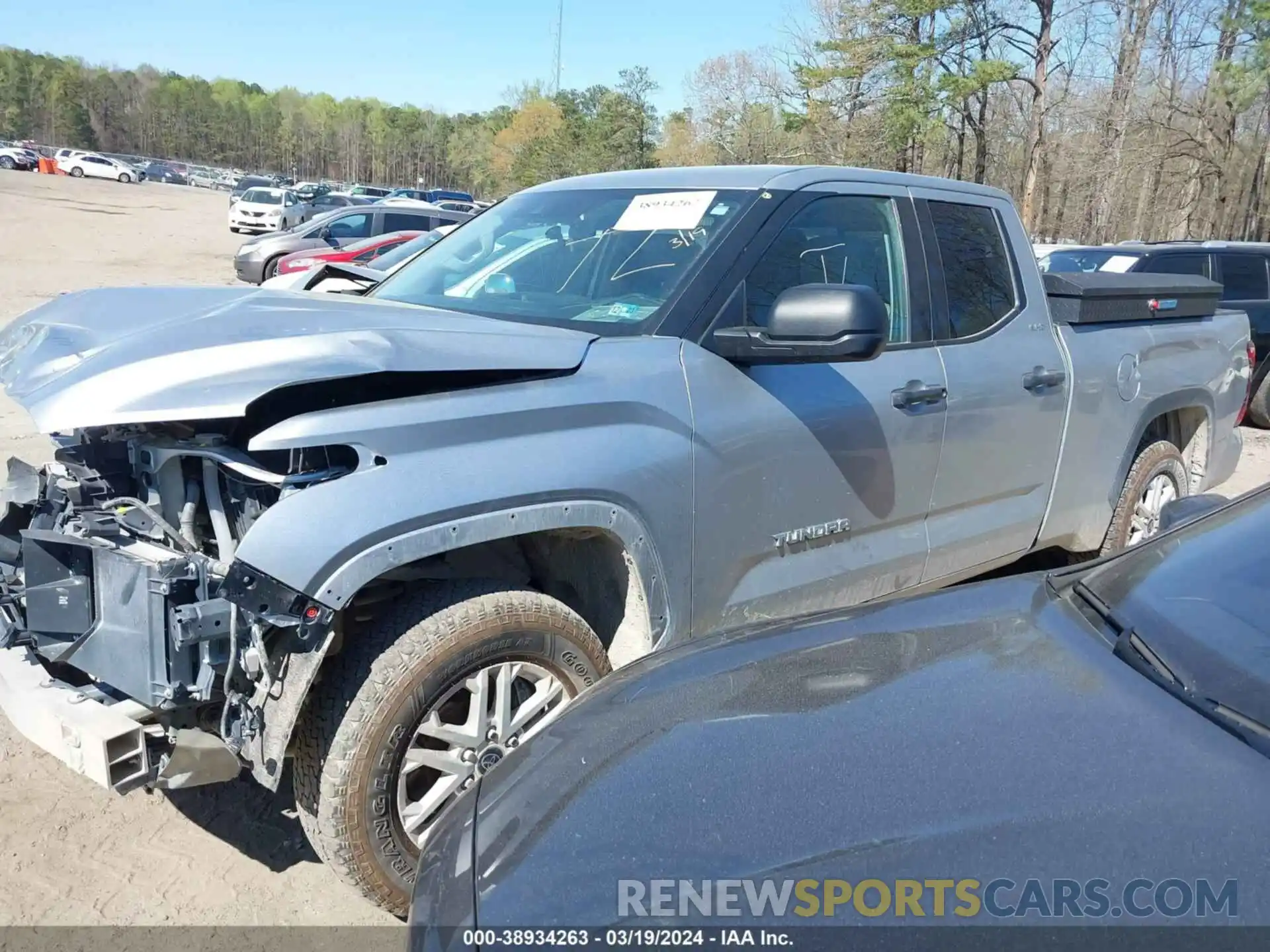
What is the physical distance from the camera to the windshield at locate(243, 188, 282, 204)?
33.3 meters

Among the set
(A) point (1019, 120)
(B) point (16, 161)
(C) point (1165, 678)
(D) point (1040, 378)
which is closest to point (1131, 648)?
(C) point (1165, 678)

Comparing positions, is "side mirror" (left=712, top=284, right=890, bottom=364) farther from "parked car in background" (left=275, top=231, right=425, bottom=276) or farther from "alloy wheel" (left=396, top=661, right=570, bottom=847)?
"parked car in background" (left=275, top=231, right=425, bottom=276)

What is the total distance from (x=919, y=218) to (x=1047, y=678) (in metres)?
2.41

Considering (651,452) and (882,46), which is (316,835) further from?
(882,46)

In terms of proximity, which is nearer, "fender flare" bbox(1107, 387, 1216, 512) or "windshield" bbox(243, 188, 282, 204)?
"fender flare" bbox(1107, 387, 1216, 512)

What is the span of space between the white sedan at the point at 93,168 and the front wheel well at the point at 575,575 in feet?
236

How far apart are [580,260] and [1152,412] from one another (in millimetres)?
2946

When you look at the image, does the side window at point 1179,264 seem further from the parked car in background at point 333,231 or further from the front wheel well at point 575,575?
the parked car in background at point 333,231

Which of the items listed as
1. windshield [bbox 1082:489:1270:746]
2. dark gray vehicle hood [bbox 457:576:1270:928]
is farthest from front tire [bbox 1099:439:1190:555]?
dark gray vehicle hood [bbox 457:576:1270:928]

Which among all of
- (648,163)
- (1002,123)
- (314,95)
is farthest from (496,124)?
(314,95)

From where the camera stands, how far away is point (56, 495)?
2.84 metres

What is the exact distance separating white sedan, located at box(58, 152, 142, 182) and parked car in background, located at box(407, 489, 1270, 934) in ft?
240

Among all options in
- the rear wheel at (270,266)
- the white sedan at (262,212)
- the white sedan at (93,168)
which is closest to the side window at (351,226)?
the rear wheel at (270,266)

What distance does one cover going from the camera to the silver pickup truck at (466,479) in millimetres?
2307
